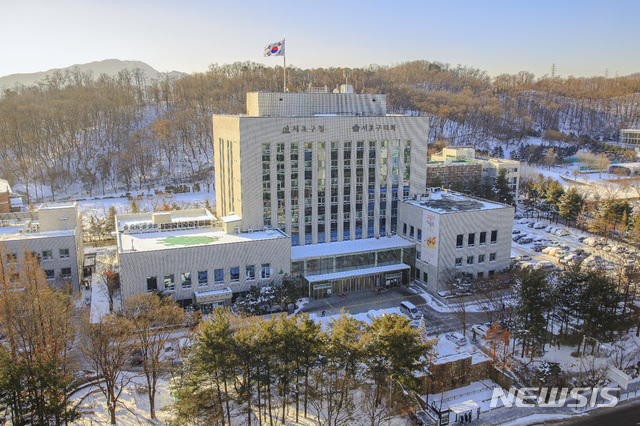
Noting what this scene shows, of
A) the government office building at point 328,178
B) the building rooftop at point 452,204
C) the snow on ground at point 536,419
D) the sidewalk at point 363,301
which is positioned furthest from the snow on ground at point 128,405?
the building rooftop at point 452,204

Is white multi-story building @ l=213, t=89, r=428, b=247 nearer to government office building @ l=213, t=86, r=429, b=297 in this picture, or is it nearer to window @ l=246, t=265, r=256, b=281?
government office building @ l=213, t=86, r=429, b=297

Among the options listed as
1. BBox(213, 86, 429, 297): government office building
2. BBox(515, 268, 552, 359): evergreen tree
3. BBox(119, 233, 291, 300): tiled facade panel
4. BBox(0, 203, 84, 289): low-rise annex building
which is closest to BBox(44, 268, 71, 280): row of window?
BBox(0, 203, 84, 289): low-rise annex building

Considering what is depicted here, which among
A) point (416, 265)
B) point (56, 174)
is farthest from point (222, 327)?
point (56, 174)

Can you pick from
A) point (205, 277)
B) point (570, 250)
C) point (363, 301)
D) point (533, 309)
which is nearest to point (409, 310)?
point (363, 301)

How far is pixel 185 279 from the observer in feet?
94.6

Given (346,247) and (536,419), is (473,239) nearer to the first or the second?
(346,247)

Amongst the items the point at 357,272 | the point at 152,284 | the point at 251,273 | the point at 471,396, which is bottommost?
the point at 471,396

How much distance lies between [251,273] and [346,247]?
795 cm

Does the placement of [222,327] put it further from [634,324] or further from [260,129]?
[634,324]

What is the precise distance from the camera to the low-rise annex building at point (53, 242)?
1196 inches

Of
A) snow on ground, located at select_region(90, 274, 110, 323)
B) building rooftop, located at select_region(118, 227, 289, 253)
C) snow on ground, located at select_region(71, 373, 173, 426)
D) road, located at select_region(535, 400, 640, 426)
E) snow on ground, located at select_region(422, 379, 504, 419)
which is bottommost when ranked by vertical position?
road, located at select_region(535, 400, 640, 426)

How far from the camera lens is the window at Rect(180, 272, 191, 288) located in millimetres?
28703

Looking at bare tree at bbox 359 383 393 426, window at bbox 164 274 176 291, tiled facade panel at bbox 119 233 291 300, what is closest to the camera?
bare tree at bbox 359 383 393 426

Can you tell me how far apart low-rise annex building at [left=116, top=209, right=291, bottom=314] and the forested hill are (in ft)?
133
